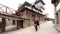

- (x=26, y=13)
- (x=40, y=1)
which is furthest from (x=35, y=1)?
(x=26, y=13)

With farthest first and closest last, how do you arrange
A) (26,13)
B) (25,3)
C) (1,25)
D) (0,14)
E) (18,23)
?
(25,3) < (26,13) < (18,23) < (1,25) < (0,14)

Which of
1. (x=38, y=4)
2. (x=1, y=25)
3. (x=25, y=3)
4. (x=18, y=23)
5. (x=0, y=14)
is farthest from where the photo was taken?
(x=38, y=4)

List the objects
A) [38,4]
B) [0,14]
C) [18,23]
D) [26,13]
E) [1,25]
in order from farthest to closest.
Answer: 1. [38,4]
2. [26,13]
3. [18,23]
4. [1,25]
5. [0,14]

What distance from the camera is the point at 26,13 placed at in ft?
108

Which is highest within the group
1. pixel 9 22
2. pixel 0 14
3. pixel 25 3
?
pixel 25 3

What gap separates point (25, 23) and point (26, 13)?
19.0ft

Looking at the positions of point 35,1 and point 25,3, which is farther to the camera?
point 35,1

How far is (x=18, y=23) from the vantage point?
26266 millimetres

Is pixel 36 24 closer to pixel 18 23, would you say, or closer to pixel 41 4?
pixel 18 23

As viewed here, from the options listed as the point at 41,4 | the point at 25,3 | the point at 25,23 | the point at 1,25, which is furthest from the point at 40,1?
the point at 1,25

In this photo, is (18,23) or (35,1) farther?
(35,1)

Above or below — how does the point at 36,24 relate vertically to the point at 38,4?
below

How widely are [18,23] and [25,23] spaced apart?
6.31 feet

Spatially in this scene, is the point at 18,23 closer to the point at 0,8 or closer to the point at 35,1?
the point at 0,8
